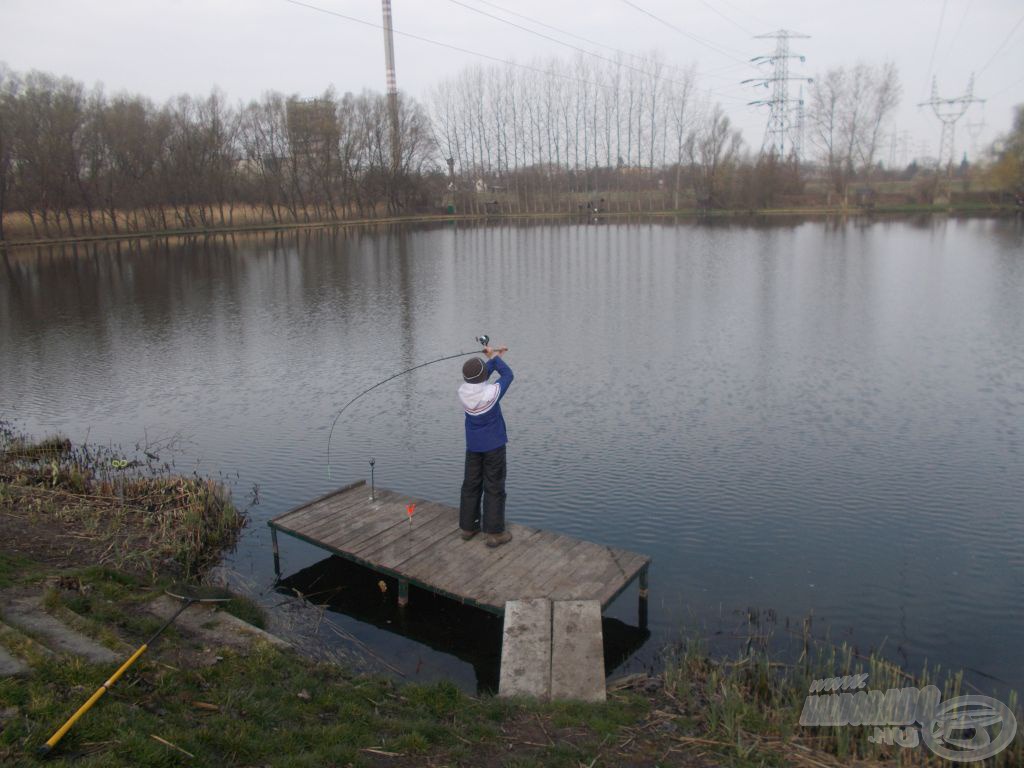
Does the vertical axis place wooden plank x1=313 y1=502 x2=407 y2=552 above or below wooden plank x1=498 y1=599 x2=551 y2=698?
above

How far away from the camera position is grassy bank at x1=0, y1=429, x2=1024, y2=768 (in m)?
3.91

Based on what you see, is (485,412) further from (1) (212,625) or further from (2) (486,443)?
(1) (212,625)

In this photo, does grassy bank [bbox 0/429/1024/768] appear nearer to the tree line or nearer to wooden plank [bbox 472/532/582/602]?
wooden plank [bbox 472/532/582/602]

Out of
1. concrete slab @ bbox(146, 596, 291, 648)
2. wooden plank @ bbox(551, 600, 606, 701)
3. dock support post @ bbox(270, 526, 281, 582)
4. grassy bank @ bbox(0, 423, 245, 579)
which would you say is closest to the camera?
→ wooden plank @ bbox(551, 600, 606, 701)

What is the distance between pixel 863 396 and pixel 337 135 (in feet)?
214

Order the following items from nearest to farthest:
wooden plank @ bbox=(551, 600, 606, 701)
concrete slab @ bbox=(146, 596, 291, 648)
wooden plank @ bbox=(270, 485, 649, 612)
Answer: wooden plank @ bbox=(551, 600, 606, 701) → concrete slab @ bbox=(146, 596, 291, 648) → wooden plank @ bbox=(270, 485, 649, 612)

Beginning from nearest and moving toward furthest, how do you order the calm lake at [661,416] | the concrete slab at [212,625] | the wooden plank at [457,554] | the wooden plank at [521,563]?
the concrete slab at [212,625]
the wooden plank at [457,554]
the wooden plank at [521,563]
the calm lake at [661,416]

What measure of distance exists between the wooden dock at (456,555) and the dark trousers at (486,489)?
22 cm

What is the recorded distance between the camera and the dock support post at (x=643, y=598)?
269 inches

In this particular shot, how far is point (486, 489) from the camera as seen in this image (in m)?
7.20

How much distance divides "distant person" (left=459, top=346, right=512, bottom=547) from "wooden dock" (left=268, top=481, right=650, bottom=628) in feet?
0.93

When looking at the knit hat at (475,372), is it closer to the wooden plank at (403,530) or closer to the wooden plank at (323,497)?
the wooden plank at (403,530)

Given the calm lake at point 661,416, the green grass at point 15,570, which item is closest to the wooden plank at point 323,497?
the calm lake at point 661,416

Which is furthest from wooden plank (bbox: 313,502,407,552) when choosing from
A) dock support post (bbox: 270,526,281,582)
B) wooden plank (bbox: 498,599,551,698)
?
wooden plank (bbox: 498,599,551,698)
